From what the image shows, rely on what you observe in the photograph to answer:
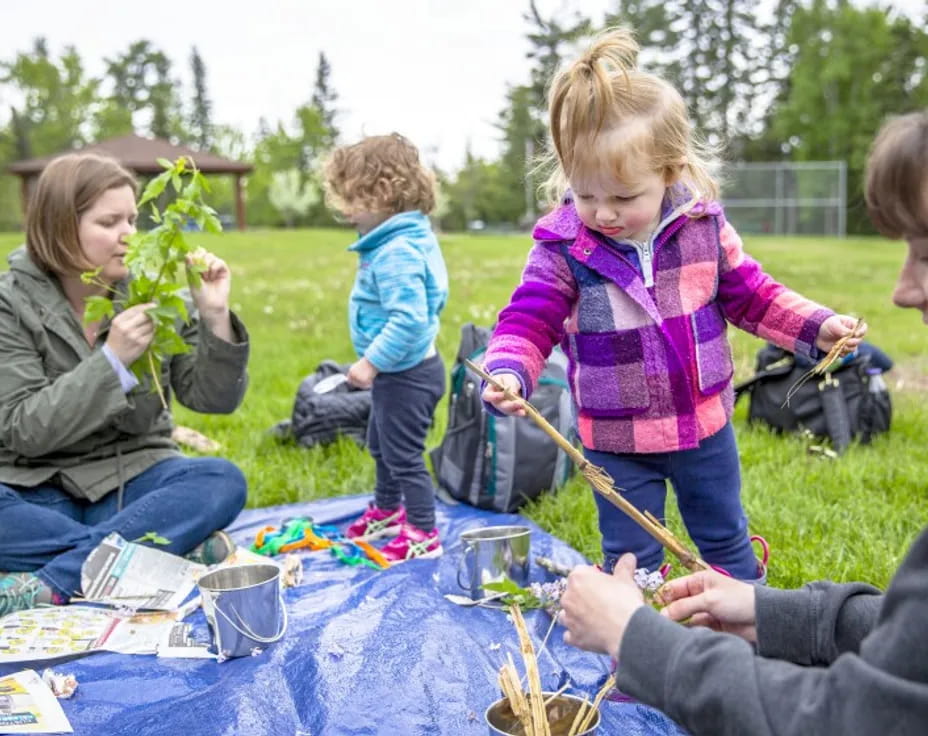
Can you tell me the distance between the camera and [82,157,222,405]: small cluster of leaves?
125 inches

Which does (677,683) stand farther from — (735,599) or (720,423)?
(720,423)

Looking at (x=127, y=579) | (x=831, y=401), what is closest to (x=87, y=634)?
(x=127, y=579)

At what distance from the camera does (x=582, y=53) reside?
8.04ft

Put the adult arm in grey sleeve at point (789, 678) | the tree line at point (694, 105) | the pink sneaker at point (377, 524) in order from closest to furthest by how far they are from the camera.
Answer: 1. the adult arm in grey sleeve at point (789, 678)
2. the pink sneaker at point (377, 524)
3. the tree line at point (694, 105)

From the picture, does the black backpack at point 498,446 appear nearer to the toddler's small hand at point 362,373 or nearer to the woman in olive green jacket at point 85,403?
the toddler's small hand at point 362,373

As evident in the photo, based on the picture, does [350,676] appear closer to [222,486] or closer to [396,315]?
[222,486]

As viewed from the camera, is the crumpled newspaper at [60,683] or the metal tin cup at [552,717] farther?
the crumpled newspaper at [60,683]

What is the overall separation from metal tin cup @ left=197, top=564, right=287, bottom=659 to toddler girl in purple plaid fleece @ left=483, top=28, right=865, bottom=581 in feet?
3.09

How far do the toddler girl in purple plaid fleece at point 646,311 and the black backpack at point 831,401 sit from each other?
204 centimetres

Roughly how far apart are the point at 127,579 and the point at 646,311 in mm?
1870

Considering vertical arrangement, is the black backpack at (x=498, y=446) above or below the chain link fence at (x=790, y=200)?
below

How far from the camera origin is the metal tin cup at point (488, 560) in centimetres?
311

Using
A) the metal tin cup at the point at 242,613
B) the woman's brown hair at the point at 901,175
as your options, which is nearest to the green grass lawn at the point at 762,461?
the metal tin cup at the point at 242,613

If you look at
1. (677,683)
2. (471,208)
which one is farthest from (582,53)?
(471,208)
